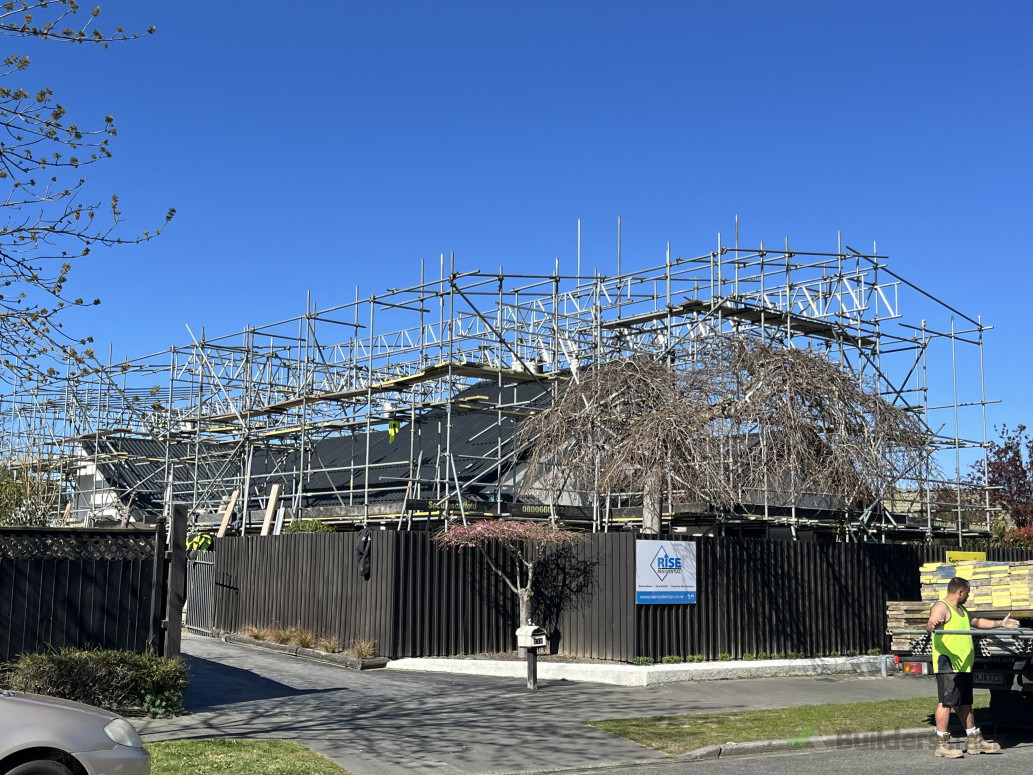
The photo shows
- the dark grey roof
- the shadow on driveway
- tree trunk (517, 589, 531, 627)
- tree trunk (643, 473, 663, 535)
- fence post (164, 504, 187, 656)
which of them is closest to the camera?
fence post (164, 504, 187, 656)

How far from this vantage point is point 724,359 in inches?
760

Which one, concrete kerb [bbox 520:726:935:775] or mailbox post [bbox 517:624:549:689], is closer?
concrete kerb [bbox 520:726:935:775]

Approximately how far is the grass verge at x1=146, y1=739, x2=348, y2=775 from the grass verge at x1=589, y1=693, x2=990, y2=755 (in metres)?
3.36

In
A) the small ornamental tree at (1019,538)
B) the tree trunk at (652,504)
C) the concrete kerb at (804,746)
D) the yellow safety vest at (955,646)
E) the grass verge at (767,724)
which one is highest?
the tree trunk at (652,504)

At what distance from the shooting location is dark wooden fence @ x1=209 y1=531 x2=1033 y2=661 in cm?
1703

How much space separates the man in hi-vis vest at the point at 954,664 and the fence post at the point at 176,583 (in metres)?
7.81

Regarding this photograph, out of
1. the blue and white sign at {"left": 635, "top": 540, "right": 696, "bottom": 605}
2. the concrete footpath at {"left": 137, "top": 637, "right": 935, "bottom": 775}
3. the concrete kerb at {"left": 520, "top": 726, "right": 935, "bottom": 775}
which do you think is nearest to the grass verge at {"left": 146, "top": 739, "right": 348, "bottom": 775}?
the concrete footpath at {"left": 137, "top": 637, "right": 935, "bottom": 775}

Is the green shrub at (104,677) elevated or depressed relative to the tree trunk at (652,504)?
depressed

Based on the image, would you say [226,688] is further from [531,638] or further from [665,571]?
[665,571]

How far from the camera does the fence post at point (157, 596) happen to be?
1238cm

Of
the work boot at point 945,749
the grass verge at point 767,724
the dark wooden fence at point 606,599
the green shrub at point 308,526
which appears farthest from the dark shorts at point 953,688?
the green shrub at point 308,526

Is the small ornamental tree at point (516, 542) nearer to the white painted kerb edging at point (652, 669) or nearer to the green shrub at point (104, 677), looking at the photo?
the white painted kerb edging at point (652, 669)

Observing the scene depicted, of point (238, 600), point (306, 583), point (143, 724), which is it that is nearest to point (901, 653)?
point (143, 724)

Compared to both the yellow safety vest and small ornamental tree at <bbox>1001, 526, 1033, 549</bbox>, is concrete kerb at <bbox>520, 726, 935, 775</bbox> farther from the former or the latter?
small ornamental tree at <bbox>1001, 526, 1033, 549</bbox>
